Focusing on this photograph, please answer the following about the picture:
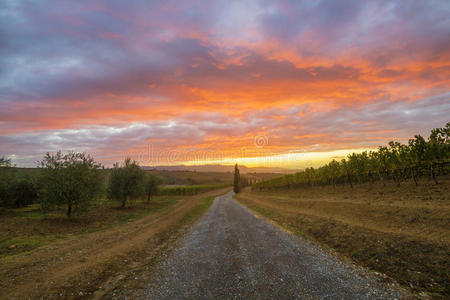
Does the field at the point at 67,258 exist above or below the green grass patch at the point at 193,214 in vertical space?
above

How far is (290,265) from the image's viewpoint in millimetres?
9016

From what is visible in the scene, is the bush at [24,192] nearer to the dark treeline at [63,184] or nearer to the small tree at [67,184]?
the dark treeline at [63,184]

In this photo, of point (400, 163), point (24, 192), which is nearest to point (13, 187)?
point (24, 192)

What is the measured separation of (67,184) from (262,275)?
2473 centimetres

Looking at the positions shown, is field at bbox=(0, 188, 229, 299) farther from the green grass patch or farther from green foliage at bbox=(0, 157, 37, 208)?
green foliage at bbox=(0, 157, 37, 208)

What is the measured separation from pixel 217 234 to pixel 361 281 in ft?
34.5

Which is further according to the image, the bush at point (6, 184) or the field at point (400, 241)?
the bush at point (6, 184)

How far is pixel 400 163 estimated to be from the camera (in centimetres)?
3073

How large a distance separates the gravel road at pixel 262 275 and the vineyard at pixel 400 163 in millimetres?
25247

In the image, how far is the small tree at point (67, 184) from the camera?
22750 millimetres

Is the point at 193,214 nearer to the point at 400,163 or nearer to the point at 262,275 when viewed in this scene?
the point at 262,275

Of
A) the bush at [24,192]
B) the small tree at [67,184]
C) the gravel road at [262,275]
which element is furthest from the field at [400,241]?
the bush at [24,192]

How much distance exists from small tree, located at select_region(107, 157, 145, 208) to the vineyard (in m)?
43.1

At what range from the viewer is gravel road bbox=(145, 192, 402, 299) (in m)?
6.77
